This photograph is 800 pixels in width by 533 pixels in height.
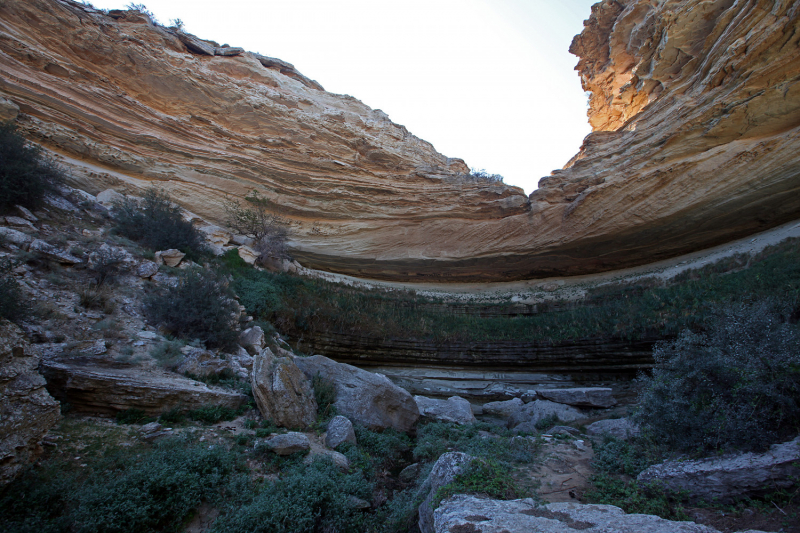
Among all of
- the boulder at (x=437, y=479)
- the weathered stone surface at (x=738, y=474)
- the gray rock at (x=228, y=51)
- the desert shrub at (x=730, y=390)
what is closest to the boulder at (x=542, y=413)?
the desert shrub at (x=730, y=390)

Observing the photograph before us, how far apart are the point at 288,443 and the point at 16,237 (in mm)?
5978

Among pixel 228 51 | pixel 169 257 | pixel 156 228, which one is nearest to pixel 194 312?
pixel 169 257

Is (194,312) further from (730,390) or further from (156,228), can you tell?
(730,390)

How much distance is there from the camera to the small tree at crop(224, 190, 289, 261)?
12719mm

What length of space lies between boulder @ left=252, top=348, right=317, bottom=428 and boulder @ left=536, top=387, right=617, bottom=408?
6.15 meters

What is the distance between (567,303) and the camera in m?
12.9

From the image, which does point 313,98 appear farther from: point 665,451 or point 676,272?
point 665,451

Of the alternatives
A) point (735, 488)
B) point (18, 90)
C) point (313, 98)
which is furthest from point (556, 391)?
point (18, 90)

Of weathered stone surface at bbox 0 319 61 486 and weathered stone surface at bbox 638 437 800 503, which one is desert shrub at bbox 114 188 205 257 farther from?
weathered stone surface at bbox 638 437 800 503

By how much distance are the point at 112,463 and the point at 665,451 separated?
5.83m

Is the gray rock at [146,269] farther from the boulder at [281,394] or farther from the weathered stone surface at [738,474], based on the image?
the weathered stone surface at [738,474]

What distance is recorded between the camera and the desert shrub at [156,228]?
27.5ft

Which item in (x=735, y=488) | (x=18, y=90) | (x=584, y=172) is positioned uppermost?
(x=18, y=90)

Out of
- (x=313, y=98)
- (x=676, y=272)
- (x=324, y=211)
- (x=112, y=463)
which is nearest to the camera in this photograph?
(x=112, y=463)
